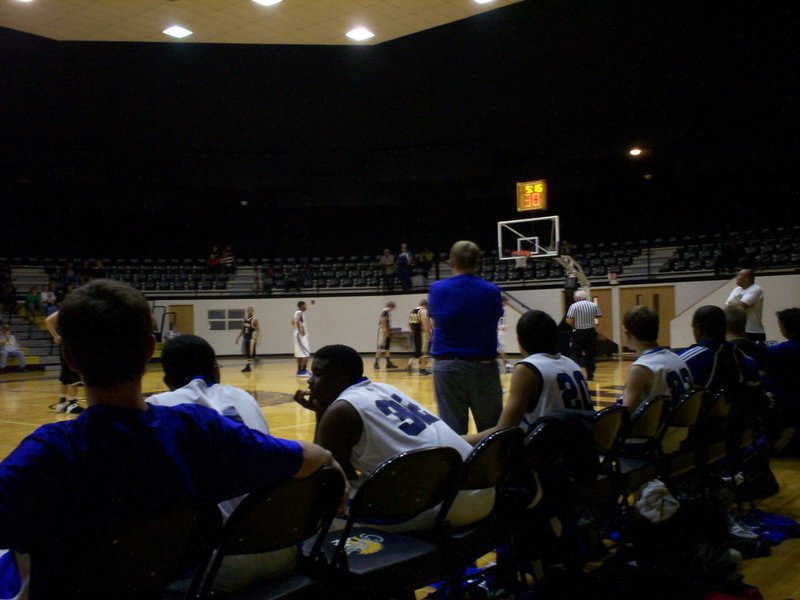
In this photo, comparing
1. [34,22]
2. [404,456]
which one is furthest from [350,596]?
[34,22]

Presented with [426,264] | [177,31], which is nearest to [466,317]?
[177,31]

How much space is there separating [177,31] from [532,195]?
45.9 feet

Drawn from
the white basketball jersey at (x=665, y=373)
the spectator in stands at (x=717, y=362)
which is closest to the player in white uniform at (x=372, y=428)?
the white basketball jersey at (x=665, y=373)

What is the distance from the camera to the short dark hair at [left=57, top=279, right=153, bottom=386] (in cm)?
130

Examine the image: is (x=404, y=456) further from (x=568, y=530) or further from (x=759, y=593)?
(x=759, y=593)

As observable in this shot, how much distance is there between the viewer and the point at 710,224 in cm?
1972

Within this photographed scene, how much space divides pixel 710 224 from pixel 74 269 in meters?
20.5

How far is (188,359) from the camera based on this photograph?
91.2 inches

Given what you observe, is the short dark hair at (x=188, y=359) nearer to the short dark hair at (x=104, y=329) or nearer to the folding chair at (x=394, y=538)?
the folding chair at (x=394, y=538)

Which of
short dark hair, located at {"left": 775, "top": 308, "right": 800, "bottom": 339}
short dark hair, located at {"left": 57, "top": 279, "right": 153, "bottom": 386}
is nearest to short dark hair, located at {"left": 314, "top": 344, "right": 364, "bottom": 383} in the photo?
short dark hair, located at {"left": 57, "top": 279, "right": 153, "bottom": 386}

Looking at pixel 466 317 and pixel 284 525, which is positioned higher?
pixel 466 317

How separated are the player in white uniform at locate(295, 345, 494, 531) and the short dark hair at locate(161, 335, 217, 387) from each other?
1.33 ft

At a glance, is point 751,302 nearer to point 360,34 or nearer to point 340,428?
point 340,428

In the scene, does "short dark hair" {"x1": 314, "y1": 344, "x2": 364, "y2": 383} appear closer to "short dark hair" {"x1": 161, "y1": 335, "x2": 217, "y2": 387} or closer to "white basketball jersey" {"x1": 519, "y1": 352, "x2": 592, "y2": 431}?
"short dark hair" {"x1": 161, "y1": 335, "x2": 217, "y2": 387}
